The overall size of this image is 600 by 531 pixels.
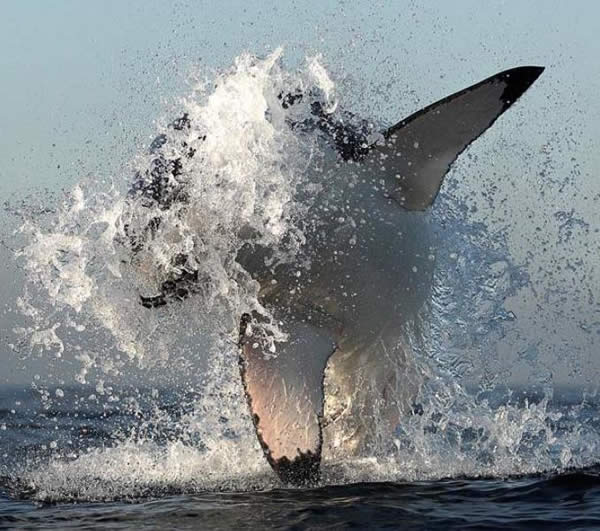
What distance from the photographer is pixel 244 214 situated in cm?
1065

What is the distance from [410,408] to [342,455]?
102 cm

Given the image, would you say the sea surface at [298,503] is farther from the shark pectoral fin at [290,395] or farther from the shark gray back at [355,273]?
the shark gray back at [355,273]

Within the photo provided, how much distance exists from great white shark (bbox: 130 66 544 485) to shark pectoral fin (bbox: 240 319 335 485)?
0.01 metres

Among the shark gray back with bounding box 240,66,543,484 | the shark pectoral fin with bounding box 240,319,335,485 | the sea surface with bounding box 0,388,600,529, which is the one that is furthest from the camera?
the shark gray back with bounding box 240,66,543,484

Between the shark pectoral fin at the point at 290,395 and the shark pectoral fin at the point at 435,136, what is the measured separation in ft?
5.89

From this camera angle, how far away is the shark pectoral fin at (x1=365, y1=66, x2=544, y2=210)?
34.9ft

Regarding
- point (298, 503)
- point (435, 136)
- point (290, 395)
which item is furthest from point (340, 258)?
point (298, 503)

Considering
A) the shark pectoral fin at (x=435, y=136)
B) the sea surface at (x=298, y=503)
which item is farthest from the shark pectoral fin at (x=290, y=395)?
the shark pectoral fin at (x=435, y=136)

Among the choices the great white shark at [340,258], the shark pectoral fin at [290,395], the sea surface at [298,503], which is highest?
the great white shark at [340,258]

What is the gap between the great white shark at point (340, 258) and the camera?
10.7 meters

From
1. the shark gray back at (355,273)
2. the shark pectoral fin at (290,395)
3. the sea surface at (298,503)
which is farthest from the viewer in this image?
the shark gray back at (355,273)

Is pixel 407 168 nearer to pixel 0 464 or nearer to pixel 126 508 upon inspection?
pixel 126 508

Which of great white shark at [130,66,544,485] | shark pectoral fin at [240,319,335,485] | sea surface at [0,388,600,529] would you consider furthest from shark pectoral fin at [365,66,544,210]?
sea surface at [0,388,600,529]

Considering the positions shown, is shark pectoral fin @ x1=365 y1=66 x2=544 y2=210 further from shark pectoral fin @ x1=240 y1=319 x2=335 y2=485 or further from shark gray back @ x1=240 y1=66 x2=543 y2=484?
shark pectoral fin @ x1=240 y1=319 x2=335 y2=485
